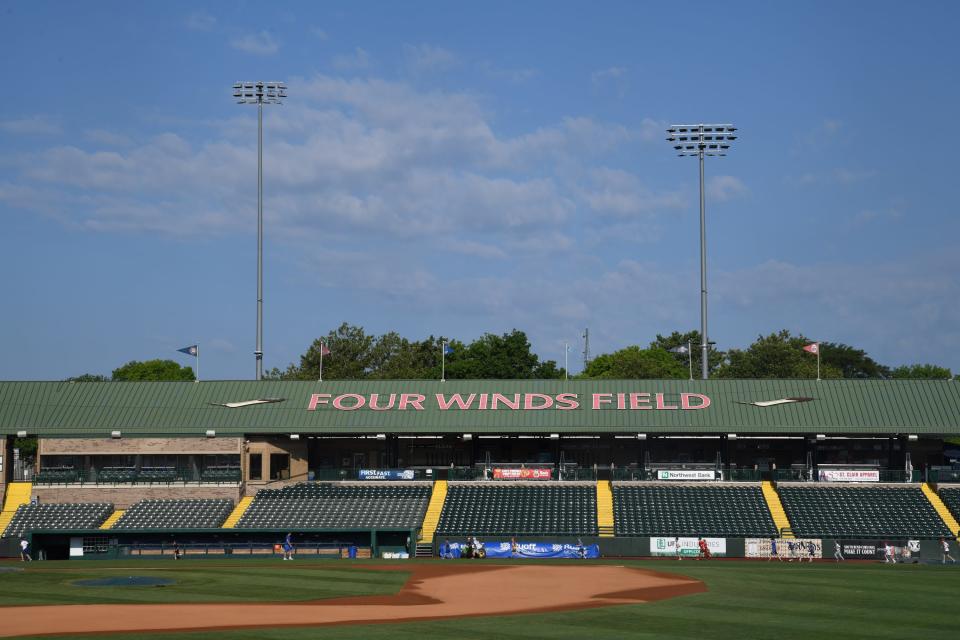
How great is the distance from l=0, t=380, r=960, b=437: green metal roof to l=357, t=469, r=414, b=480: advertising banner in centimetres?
260

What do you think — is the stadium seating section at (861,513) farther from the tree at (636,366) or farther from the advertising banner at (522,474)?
the tree at (636,366)

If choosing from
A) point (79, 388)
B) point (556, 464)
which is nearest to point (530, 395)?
point (556, 464)

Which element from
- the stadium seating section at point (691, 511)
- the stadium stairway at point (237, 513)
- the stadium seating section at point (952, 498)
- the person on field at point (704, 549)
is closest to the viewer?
the person on field at point (704, 549)

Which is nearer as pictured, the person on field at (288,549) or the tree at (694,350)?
the person on field at (288,549)

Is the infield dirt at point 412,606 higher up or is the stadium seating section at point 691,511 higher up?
the stadium seating section at point 691,511

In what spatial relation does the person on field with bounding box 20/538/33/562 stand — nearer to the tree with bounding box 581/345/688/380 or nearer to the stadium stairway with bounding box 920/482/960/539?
the stadium stairway with bounding box 920/482/960/539

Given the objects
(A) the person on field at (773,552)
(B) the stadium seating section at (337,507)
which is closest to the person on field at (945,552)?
(A) the person on field at (773,552)

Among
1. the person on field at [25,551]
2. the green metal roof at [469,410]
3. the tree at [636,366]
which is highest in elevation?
the tree at [636,366]

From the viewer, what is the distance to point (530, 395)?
73000 millimetres

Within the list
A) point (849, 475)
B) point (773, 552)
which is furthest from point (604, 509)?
point (849, 475)

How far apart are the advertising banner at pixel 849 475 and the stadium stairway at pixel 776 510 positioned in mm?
3304

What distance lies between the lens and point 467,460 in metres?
74.6

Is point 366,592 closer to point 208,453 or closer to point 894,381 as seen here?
point 208,453

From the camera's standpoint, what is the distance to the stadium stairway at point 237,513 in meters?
64.0
